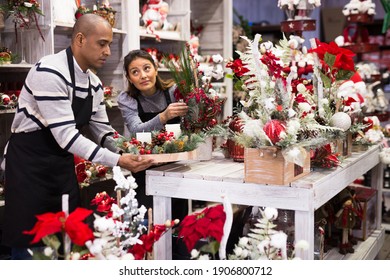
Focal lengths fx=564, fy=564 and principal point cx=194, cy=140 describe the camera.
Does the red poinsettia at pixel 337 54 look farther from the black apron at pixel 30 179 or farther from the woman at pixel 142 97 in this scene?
the black apron at pixel 30 179

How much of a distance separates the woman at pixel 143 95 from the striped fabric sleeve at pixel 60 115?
0.73m

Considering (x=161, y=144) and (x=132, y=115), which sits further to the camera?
(x=132, y=115)

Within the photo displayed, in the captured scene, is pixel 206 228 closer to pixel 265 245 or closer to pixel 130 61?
pixel 265 245

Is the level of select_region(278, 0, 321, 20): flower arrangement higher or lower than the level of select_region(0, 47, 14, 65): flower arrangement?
higher

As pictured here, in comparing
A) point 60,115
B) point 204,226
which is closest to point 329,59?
point 204,226

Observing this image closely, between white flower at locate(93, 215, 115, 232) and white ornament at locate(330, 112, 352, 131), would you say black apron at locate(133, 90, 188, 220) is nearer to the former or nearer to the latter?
white ornament at locate(330, 112, 352, 131)

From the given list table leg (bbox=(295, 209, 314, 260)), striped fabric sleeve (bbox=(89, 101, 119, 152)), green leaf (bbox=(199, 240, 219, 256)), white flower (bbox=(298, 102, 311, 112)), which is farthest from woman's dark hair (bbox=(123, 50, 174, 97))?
green leaf (bbox=(199, 240, 219, 256))

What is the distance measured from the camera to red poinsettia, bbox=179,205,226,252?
1.84m

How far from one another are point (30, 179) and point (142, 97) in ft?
3.33

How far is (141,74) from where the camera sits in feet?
10.5

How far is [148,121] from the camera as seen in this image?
3.13m

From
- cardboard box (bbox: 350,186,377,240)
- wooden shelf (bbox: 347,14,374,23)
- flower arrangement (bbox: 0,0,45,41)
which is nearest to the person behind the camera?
flower arrangement (bbox: 0,0,45,41)

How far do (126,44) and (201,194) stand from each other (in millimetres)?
1950
